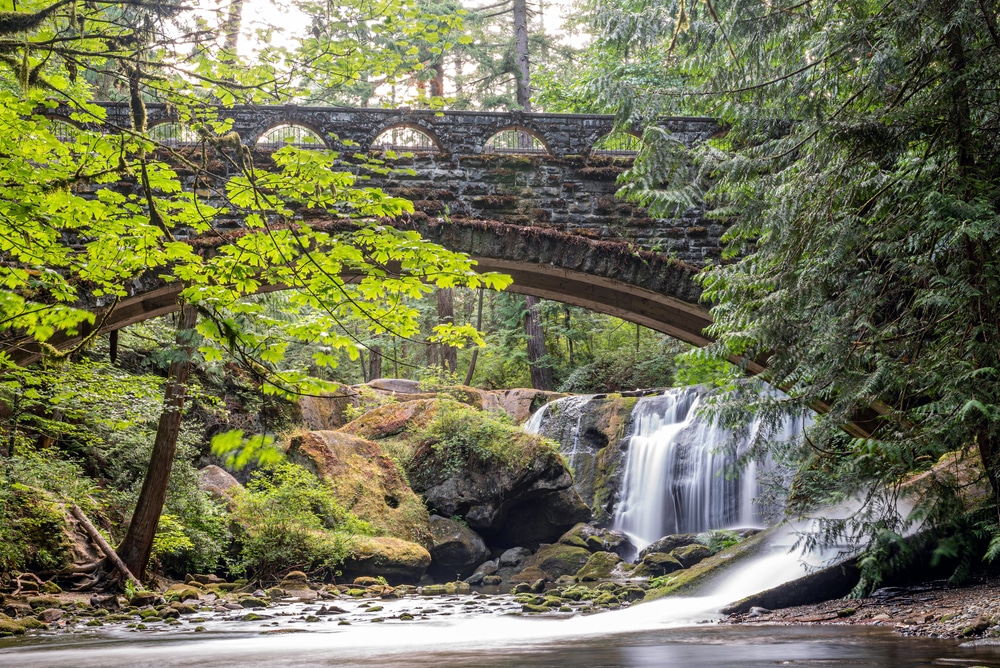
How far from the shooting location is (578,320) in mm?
23828

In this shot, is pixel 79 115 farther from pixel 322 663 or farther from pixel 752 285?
pixel 752 285

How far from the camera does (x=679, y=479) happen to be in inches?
580

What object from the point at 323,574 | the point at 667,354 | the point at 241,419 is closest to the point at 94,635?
the point at 323,574

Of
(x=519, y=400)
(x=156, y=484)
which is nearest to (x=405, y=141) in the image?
(x=156, y=484)

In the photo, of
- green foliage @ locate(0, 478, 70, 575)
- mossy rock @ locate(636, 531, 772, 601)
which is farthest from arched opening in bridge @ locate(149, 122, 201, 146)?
mossy rock @ locate(636, 531, 772, 601)

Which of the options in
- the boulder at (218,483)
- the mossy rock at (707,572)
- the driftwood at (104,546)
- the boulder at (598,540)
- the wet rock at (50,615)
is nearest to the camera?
the wet rock at (50,615)

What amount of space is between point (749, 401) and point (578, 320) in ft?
56.8

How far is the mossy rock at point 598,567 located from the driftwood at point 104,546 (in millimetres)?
5852

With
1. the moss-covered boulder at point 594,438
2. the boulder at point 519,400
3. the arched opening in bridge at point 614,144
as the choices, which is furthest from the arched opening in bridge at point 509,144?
the boulder at point 519,400

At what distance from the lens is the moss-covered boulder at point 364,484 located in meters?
12.9

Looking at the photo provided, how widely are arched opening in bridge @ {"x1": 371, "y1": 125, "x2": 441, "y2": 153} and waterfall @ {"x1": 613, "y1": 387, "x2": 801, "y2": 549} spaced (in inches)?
278

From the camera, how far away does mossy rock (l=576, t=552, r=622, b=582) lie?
447 inches

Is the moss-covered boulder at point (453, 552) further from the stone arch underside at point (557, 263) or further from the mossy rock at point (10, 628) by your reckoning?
the mossy rock at point (10, 628)

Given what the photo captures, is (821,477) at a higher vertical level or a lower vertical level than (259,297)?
lower
